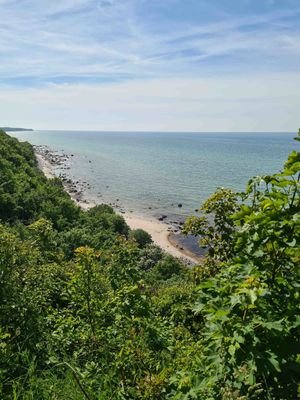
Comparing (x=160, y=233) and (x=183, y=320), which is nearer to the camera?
(x=183, y=320)

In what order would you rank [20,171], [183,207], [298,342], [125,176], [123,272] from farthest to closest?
[125,176], [183,207], [20,171], [123,272], [298,342]

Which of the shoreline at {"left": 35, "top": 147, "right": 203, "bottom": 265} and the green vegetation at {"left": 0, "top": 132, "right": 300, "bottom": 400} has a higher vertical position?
the green vegetation at {"left": 0, "top": 132, "right": 300, "bottom": 400}

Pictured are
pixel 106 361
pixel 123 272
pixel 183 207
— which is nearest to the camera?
pixel 106 361

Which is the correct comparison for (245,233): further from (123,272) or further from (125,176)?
(125,176)

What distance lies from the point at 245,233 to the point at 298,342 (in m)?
1.02

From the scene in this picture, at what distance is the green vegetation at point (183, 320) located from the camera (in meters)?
3.05

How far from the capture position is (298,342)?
10.5 ft

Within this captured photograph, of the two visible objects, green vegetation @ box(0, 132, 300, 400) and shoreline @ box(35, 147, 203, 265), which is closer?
green vegetation @ box(0, 132, 300, 400)

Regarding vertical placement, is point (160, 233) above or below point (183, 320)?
below

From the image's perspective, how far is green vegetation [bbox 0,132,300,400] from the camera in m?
3.05

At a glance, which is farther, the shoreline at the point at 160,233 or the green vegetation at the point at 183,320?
the shoreline at the point at 160,233

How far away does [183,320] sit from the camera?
816 cm

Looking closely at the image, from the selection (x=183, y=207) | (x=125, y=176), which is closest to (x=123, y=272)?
(x=183, y=207)

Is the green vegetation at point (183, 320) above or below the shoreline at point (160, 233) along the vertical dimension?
above
